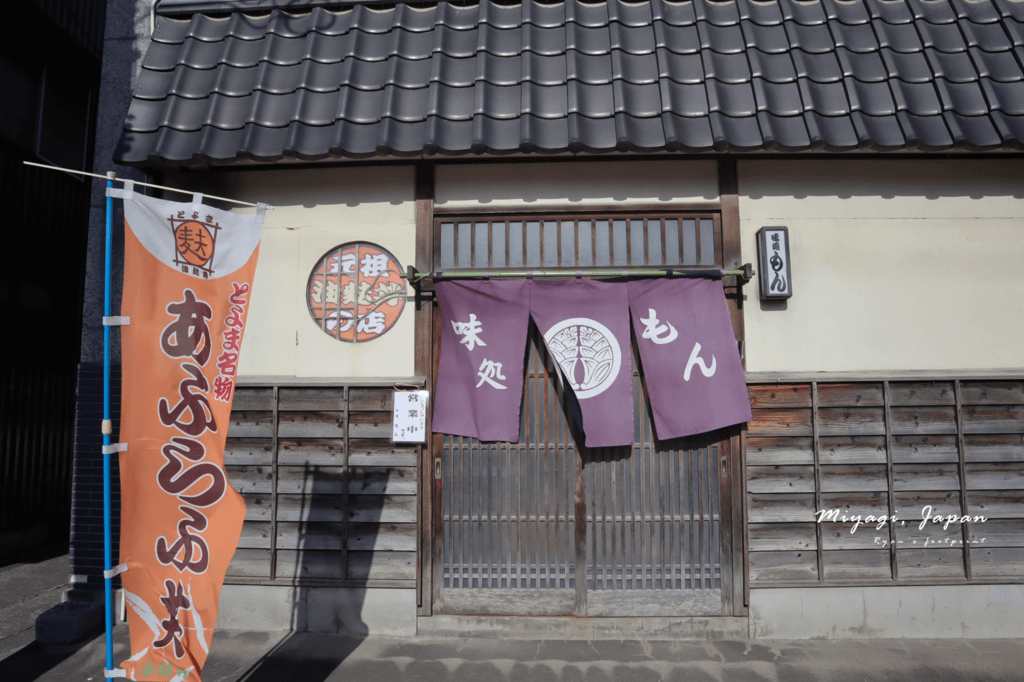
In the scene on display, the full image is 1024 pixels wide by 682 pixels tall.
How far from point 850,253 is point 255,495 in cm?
658

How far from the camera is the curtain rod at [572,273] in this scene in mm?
5070

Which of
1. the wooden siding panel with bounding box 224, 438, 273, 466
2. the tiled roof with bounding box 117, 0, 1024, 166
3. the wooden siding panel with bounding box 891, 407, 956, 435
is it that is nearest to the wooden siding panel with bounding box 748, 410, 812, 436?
the wooden siding panel with bounding box 891, 407, 956, 435

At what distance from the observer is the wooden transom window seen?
5312mm

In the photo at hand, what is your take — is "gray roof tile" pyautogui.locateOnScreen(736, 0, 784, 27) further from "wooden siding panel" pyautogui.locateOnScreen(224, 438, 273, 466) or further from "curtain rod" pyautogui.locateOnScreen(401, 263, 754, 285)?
"wooden siding panel" pyautogui.locateOnScreen(224, 438, 273, 466)

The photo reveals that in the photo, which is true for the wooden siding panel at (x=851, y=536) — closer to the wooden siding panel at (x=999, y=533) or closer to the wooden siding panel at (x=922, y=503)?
the wooden siding panel at (x=922, y=503)

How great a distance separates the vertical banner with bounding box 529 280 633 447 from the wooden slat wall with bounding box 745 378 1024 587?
1.36 meters

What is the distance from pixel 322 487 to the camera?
17.1 ft

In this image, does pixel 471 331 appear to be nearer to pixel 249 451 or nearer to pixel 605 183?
pixel 605 183

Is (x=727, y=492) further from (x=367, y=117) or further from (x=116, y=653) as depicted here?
(x=116, y=653)

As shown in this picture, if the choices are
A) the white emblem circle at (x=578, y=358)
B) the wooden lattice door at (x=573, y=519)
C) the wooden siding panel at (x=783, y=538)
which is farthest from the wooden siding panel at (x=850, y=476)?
the white emblem circle at (x=578, y=358)

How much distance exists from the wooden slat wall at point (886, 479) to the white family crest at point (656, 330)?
1.01 metres

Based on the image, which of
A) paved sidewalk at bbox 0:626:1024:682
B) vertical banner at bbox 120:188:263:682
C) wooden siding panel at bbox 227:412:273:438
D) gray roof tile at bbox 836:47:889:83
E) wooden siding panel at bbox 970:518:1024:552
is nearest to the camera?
vertical banner at bbox 120:188:263:682

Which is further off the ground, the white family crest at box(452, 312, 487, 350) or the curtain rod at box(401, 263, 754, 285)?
the curtain rod at box(401, 263, 754, 285)

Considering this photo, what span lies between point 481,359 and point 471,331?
Answer: 304 millimetres
